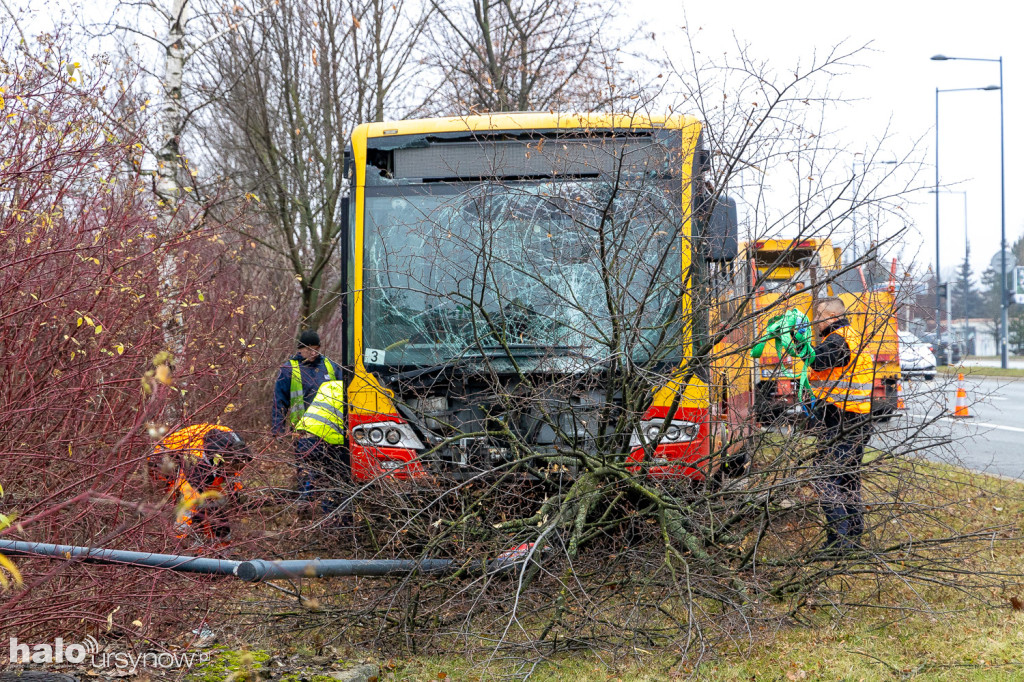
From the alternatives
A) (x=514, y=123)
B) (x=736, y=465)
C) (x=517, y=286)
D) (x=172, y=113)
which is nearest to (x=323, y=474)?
(x=517, y=286)

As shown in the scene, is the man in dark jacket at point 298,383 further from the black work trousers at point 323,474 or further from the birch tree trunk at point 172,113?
the black work trousers at point 323,474

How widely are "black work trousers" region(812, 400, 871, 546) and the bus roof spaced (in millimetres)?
2113

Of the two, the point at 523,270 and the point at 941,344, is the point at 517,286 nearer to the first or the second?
the point at 523,270

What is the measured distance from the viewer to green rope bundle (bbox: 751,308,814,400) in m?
5.60

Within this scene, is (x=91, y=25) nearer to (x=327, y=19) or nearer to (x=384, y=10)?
(x=327, y=19)

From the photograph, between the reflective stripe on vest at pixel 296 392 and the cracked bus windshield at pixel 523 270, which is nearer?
the cracked bus windshield at pixel 523 270

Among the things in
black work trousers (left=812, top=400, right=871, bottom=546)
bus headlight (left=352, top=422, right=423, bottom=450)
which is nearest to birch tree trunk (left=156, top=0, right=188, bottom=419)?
bus headlight (left=352, top=422, right=423, bottom=450)

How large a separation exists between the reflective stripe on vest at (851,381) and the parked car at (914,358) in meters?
0.22

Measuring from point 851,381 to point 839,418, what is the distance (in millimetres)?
244

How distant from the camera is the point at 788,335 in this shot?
5746mm

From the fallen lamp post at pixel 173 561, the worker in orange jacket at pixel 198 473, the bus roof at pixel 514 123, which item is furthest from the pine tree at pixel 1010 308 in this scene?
the fallen lamp post at pixel 173 561

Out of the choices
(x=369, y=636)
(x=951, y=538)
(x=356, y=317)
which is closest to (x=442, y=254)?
(x=356, y=317)
